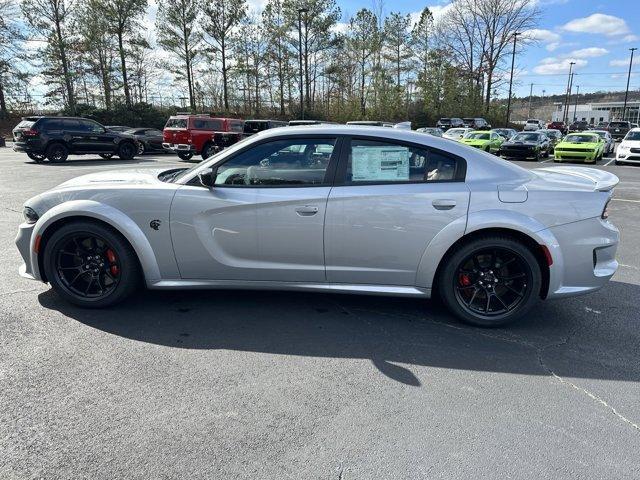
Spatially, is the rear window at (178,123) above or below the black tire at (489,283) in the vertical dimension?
above

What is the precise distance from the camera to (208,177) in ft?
12.1

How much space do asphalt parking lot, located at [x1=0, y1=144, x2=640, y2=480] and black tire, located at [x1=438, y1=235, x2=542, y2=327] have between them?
0.16m

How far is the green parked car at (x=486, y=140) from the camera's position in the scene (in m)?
23.2

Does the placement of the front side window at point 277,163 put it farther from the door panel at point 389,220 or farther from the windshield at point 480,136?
the windshield at point 480,136

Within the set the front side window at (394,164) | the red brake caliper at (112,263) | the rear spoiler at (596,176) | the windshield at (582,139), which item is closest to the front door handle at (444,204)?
the front side window at (394,164)

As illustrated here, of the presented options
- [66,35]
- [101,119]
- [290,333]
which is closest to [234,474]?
[290,333]

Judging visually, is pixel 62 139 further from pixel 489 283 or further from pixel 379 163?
pixel 489 283

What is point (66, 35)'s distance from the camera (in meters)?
36.1

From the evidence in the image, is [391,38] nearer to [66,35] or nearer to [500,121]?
[500,121]

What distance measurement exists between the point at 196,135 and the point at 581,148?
17424 millimetres

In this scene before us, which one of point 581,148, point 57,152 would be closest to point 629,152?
point 581,148

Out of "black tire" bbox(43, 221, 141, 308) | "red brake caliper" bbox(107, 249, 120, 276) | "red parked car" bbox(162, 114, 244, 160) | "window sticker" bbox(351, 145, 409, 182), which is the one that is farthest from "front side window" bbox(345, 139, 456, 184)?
"red parked car" bbox(162, 114, 244, 160)

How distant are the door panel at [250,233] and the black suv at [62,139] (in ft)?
54.7

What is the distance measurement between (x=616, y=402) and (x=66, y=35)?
43.4 metres
